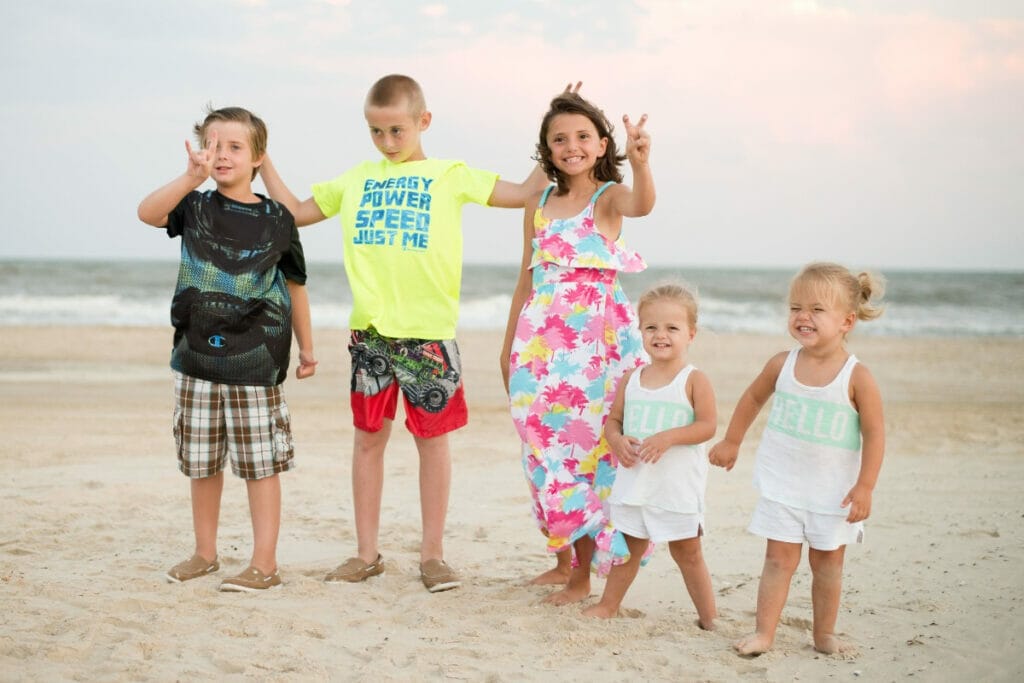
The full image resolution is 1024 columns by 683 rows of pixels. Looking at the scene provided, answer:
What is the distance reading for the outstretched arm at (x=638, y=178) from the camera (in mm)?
3551

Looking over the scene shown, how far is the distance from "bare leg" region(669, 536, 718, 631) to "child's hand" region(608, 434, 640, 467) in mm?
351

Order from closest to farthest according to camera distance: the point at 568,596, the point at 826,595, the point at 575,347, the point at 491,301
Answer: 1. the point at 826,595
2. the point at 575,347
3. the point at 568,596
4. the point at 491,301

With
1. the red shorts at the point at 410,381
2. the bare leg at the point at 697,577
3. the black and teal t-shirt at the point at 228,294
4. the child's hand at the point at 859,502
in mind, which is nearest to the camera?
the child's hand at the point at 859,502

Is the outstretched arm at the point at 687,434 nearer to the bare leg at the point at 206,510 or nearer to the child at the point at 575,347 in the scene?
the child at the point at 575,347

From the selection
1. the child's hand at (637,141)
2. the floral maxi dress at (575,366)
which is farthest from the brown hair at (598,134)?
the child's hand at (637,141)

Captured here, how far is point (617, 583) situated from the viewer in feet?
12.4

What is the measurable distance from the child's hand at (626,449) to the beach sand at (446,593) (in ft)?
2.06

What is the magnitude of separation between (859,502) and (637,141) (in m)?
1.47

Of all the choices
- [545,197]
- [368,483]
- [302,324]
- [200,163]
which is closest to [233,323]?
[302,324]

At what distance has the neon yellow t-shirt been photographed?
4062 millimetres

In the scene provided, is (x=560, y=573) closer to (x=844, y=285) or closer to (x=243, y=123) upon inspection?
(x=844, y=285)

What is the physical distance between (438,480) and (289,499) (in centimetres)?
182

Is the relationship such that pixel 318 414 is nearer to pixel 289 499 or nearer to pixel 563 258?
pixel 289 499

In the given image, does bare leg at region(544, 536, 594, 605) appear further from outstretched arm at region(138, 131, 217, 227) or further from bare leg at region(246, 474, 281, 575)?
outstretched arm at region(138, 131, 217, 227)
